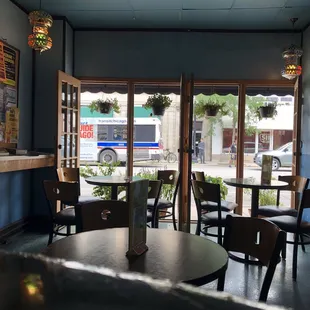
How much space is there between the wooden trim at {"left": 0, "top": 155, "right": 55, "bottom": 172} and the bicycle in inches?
71.0

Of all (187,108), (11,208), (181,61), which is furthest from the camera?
(181,61)

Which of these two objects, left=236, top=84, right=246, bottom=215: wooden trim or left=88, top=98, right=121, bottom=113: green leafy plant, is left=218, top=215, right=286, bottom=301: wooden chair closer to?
left=236, top=84, right=246, bottom=215: wooden trim

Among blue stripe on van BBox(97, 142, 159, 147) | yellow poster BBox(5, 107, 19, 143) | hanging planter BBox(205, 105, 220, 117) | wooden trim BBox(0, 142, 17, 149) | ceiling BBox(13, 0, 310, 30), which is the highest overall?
ceiling BBox(13, 0, 310, 30)


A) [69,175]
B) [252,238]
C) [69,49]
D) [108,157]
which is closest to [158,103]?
[108,157]

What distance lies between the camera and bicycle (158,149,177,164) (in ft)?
18.2

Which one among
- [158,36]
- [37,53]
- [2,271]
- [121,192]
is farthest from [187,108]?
[2,271]

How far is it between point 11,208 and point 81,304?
12.5ft

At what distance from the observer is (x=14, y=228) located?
451cm

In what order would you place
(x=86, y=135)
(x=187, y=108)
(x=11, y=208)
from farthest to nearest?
(x=86, y=135) < (x=187, y=108) < (x=11, y=208)

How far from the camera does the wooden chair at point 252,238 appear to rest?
5.17 feet

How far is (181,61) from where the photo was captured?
534 cm

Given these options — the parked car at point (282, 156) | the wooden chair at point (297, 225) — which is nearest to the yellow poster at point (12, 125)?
the wooden chair at point (297, 225)

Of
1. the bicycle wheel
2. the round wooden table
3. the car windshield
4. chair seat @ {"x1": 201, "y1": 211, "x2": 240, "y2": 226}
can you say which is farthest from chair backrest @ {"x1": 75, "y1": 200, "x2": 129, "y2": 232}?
the car windshield

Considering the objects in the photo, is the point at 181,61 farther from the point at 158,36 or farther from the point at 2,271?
the point at 2,271
